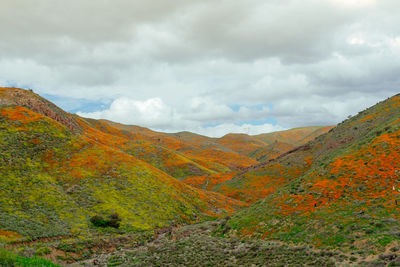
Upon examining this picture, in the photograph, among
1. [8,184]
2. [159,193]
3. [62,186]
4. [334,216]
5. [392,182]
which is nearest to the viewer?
[334,216]

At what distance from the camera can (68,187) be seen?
48.8 meters

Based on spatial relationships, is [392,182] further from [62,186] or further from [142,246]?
[62,186]

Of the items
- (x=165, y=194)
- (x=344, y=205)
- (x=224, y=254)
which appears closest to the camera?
(x=224, y=254)

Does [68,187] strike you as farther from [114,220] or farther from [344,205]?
[344,205]

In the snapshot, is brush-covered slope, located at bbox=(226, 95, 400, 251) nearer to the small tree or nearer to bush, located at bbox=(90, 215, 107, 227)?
the small tree

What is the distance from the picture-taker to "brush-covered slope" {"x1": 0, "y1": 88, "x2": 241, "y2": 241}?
3816 centimetres

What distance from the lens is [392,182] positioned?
3312cm

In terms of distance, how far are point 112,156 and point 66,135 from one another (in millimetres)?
13030

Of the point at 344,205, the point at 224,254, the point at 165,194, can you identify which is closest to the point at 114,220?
the point at 165,194

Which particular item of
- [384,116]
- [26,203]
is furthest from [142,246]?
[384,116]

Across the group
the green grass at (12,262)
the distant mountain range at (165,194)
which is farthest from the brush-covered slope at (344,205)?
the green grass at (12,262)

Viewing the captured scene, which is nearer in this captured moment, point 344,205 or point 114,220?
point 344,205

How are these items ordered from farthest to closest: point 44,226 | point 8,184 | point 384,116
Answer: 1. point 384,116
2. point 8,184
3. point 44,226

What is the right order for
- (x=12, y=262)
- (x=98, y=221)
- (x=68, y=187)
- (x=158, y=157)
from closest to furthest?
(x=12, y=262) → (x=98, y=221) → (x=68, y=187) → (x=158, y=157)
